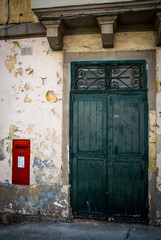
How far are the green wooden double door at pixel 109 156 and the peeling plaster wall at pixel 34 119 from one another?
34 centimetres

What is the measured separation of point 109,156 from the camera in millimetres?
3980

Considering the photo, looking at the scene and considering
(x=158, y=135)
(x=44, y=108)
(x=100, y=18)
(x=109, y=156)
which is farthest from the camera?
(x=44, y=108)

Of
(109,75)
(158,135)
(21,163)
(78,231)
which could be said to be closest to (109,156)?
(158,135)

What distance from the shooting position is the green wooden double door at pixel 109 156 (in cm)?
392

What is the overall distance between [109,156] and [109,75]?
156 cm

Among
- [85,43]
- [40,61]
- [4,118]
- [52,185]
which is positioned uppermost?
[85,43]

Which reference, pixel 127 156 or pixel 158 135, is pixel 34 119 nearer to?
pixel 127 156

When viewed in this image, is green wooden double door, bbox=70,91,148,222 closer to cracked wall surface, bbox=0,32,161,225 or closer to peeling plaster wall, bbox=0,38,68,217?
cracked wall surface, bbox=0,32,161,225

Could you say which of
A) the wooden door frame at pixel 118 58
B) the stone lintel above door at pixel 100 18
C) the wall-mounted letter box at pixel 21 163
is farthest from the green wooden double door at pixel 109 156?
the stone lintel above door at pixel 100 18

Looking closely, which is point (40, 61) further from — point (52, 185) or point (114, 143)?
point (52, 185)

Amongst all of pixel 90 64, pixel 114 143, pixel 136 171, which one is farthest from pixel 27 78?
pixel 136 171

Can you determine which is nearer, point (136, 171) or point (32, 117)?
point (136, 171)

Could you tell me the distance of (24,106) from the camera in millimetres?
4289

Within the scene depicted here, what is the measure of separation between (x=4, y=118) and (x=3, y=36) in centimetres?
169
